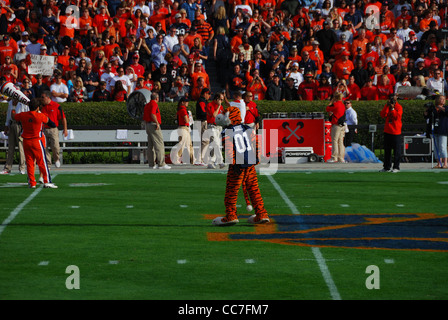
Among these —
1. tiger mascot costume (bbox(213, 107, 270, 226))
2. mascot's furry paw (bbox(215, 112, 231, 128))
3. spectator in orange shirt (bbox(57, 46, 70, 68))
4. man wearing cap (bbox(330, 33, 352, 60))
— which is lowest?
tiger mascot costume (bbox(213, 107, 270, 226))

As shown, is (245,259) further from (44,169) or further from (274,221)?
(44,169)

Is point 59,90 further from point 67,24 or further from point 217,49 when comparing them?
point 217,49

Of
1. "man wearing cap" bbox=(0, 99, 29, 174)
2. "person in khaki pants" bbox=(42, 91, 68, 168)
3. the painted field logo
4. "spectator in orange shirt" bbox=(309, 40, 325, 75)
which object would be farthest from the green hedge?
the painted field logo

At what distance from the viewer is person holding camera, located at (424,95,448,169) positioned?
24.9 metres

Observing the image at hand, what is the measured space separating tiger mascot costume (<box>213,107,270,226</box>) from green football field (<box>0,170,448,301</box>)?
0.99 feet

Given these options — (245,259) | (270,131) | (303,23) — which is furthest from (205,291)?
(303,23)

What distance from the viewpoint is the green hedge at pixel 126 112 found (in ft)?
95.2

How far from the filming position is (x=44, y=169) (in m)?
19.2

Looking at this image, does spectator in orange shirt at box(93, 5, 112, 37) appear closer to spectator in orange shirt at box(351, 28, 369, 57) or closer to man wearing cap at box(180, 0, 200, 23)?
man wearing cap at box(180, 0, 200, 23)

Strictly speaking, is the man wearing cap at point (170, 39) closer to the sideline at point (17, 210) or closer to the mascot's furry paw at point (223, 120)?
the sideline at point (17, 210)

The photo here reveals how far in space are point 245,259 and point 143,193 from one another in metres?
7.96

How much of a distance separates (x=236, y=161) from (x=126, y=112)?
636 inches

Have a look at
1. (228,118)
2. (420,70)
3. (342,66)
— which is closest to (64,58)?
(342,66)

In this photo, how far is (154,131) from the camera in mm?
24719
